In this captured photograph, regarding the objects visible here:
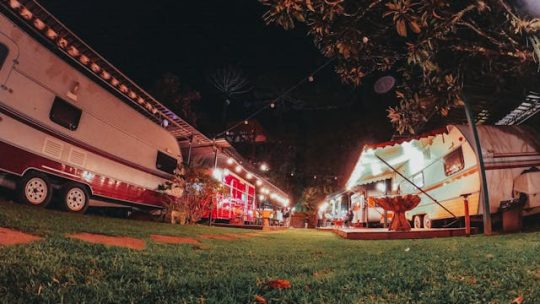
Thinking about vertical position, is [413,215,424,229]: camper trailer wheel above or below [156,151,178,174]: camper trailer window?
below

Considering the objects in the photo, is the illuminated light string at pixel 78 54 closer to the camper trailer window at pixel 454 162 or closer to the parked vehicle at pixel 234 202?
the parked vehicle at pixel 234 202

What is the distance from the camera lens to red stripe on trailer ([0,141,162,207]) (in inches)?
249

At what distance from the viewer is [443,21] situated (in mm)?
2988

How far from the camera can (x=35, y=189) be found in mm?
7074

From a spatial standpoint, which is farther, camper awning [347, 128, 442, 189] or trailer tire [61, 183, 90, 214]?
camper awning [347, 128, 442, 189]

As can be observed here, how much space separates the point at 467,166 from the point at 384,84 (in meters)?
10.7

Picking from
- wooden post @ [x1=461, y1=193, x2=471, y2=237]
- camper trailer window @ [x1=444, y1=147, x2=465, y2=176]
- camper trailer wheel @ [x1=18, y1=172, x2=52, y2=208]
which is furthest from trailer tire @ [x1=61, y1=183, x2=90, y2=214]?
camper trailer window @ [x1=444, y1=147, x2=465, y2=176]

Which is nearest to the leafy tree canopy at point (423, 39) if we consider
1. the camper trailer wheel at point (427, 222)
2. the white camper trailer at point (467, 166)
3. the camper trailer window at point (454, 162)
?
the white camper trailer at point (467, 166)

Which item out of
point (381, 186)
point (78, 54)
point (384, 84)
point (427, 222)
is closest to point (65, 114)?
point (78, 54)

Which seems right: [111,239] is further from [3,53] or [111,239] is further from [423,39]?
[3,53]

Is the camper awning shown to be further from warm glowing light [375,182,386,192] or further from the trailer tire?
the trailer tire

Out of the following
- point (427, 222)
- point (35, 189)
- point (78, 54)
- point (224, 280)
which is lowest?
point (224, 280)

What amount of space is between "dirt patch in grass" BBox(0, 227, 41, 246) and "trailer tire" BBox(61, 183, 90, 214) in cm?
468

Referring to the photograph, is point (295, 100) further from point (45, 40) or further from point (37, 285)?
point (37, 285)
